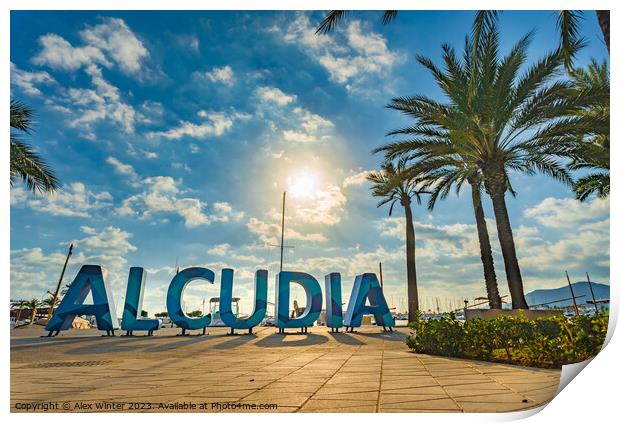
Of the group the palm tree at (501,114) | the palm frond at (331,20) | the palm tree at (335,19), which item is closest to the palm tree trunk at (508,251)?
the palm tree at (501,114)

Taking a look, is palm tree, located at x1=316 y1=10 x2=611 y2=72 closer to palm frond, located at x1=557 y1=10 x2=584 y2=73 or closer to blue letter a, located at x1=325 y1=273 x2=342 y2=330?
palm frond, located at x1=557 y1=10 x2=584 y2=73

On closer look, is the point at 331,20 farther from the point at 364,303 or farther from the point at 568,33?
the point at 364,303

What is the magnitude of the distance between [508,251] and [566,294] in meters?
2.43

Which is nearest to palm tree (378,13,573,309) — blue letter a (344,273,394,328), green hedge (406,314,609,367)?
green hedge (406,314,609,367)

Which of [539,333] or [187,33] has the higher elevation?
[187,33]

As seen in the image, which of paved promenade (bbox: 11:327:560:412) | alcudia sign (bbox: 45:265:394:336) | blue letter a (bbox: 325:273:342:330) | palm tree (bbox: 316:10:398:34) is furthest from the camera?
blue letter a (bbox: 325:273:342:330)

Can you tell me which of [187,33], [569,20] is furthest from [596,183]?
[187,33]

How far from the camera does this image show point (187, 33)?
6.66 metres

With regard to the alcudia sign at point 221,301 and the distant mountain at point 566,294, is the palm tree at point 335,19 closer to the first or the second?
the distant mountain at point 566,294

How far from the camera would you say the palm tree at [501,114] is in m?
10.6

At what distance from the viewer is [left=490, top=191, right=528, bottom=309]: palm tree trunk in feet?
35.4
